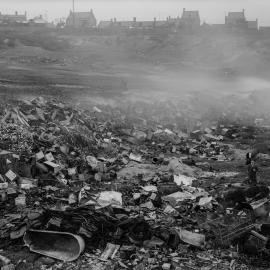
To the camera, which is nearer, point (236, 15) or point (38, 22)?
point (236, 15)

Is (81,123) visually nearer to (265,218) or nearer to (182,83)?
(265,218)

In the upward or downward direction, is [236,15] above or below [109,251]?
above

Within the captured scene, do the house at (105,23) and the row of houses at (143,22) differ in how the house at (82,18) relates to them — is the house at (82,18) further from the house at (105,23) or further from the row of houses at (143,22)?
the house at (105,23)

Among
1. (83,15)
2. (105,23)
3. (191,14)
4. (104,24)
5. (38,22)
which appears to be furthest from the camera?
(83,15)

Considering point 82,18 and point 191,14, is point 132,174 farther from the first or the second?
point 82,18

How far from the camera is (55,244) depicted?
582 centimetres

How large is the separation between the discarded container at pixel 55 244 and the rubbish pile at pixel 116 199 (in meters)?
0.02

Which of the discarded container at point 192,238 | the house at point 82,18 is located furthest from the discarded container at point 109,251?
the house at point 82,18

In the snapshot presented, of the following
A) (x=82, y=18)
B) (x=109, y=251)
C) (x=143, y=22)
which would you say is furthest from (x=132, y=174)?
(x=82, y=18)

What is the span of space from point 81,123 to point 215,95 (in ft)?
33.5

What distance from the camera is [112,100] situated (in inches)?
666

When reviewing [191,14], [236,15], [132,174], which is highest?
[191,14]

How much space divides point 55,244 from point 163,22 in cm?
5698

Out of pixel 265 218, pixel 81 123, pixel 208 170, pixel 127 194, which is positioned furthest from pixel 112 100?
pixel 265 218
